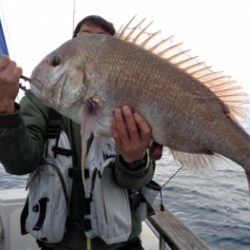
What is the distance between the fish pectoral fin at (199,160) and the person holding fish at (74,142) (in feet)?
0.61

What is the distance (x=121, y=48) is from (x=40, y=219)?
1180 millimetres

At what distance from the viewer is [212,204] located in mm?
8805

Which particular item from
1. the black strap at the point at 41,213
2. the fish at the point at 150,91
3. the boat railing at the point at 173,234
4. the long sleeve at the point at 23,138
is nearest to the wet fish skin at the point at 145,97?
the fish at the point at 150,91

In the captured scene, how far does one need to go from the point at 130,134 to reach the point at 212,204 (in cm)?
708

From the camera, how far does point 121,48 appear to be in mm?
2094

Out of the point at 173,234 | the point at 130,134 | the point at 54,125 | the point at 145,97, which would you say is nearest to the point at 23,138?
the point at 54,125

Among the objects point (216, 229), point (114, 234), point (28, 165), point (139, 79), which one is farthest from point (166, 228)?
point (216, 229)

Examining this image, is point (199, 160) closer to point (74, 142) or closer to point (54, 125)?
point (74, 142)

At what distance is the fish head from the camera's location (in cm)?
208

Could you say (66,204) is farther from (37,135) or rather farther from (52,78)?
(52,78)

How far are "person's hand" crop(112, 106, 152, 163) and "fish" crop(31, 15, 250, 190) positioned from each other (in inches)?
1.4

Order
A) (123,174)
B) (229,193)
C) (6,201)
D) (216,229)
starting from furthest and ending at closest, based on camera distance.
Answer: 1. (229,193)
2. (216,229)
3. (6,201)
4. (123,174)

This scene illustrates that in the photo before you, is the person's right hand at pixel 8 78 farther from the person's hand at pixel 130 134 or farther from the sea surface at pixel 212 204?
the sea surface at pixel 212 204

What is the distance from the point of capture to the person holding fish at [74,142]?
2.09 meters
